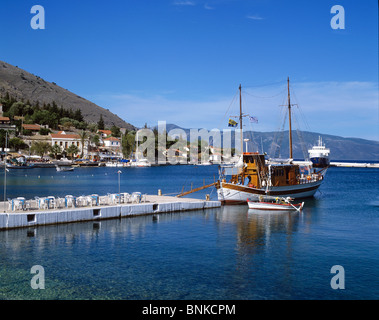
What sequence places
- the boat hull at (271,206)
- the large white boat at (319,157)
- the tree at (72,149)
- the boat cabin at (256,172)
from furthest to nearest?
the tree at (72,149)
the large white boat at (319,157)
the boat cabin at (256,172)
the boat hull at (271,206)

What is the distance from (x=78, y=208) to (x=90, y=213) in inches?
44.4

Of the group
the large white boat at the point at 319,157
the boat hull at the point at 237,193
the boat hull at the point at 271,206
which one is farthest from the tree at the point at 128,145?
the boat hull at the point at 271,206

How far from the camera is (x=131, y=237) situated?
28.5 meters

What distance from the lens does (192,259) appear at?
22938 mm

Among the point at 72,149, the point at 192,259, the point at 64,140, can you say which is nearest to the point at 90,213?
the point at 192,259

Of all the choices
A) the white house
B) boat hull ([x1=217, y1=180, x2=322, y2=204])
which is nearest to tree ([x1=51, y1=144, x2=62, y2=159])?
the white house

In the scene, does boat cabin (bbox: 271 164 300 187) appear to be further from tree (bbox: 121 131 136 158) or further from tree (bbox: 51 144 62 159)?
tree (bbox: 121 131 136 158)

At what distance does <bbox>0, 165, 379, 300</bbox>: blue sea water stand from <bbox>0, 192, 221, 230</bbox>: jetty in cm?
76

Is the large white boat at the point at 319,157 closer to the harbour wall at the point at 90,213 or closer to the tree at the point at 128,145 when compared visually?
the tree at the point at 128,145

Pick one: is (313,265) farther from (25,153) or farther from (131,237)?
(25,153)

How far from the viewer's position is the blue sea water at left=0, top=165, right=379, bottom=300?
17.6 metres

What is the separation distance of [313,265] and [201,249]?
7.37 meters

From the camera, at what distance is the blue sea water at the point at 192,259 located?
57.8ft
